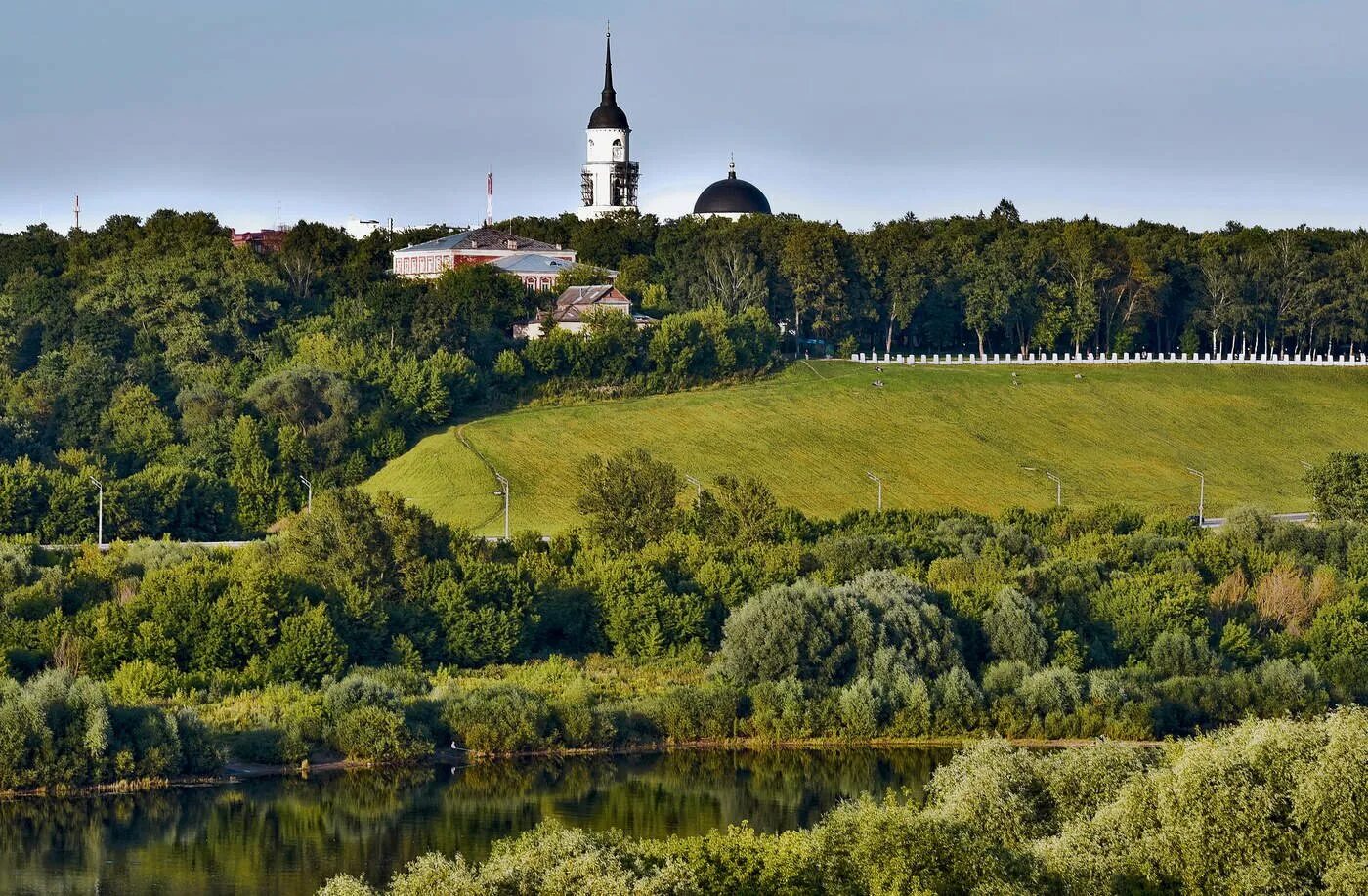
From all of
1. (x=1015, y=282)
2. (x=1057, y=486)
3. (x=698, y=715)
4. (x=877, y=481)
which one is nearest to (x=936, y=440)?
(x=1057, y=486)

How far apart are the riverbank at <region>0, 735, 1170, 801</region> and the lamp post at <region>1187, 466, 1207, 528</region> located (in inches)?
1306

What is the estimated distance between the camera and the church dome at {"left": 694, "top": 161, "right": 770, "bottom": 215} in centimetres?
17912

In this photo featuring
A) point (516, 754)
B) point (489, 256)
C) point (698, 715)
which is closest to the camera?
point (516, 754)

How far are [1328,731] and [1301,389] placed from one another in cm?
9585

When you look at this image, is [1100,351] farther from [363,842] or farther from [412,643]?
[363,842]

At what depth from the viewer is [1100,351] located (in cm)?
15150

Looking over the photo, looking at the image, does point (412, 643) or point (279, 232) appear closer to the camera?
point (412, 643)

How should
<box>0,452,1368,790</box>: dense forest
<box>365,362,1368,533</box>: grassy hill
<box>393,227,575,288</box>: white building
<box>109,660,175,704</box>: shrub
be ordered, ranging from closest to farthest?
<box>0,452,1368,790</box>: dense forest → <box>109,660,175,704</box>: shrub → <box>365,362,1368,533</box>: grassy hill → <box>393,227,575,288</box>: white building

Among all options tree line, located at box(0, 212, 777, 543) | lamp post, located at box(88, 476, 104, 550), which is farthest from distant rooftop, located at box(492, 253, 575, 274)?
lamp post, located at box(88, 476, 104, 550)

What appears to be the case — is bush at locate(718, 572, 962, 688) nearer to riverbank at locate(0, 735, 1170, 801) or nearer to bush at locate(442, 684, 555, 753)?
riverbank at locate(0, 735, 1170, 801)

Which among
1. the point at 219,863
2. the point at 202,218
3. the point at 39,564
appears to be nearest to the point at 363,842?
the point at 219,863

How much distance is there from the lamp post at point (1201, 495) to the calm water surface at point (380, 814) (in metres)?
39.7

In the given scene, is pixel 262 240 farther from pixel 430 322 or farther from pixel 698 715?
pixel 698 715

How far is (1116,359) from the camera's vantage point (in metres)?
150
